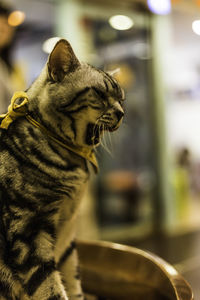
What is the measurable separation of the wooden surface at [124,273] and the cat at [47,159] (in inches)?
8.5

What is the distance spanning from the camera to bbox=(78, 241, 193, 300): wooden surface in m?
0.74

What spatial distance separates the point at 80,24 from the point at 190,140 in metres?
3.62

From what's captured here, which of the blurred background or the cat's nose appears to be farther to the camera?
the blurred background

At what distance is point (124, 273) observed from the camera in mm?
856

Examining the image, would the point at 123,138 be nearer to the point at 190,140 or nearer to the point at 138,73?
the point at 138,73

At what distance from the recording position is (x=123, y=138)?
3.15m

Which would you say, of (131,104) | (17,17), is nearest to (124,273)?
(17,17)

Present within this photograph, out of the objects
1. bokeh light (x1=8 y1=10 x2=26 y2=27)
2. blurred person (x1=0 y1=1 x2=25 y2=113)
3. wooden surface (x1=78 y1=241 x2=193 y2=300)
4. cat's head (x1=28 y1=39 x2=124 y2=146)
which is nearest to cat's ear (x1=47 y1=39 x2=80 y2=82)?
cat's head (x1=28 y1=39 x2=124 y2=146)

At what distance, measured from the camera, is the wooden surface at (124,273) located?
74 centimetres

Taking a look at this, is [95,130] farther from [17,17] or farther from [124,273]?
[17,17]

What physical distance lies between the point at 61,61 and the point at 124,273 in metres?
0.48

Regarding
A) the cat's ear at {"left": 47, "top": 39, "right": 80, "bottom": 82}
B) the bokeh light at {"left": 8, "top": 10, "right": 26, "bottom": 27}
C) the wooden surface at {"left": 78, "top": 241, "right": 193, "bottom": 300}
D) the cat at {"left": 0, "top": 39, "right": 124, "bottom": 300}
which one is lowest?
the wooden surface at {"left": 78, "top": 241, "right": 193, "bottom": 300}

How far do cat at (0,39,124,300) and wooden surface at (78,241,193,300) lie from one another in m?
0.22

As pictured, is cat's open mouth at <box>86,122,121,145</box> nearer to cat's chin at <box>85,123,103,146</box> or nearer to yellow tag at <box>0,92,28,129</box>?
cat's chin at <box>85,123,103,146</box>
